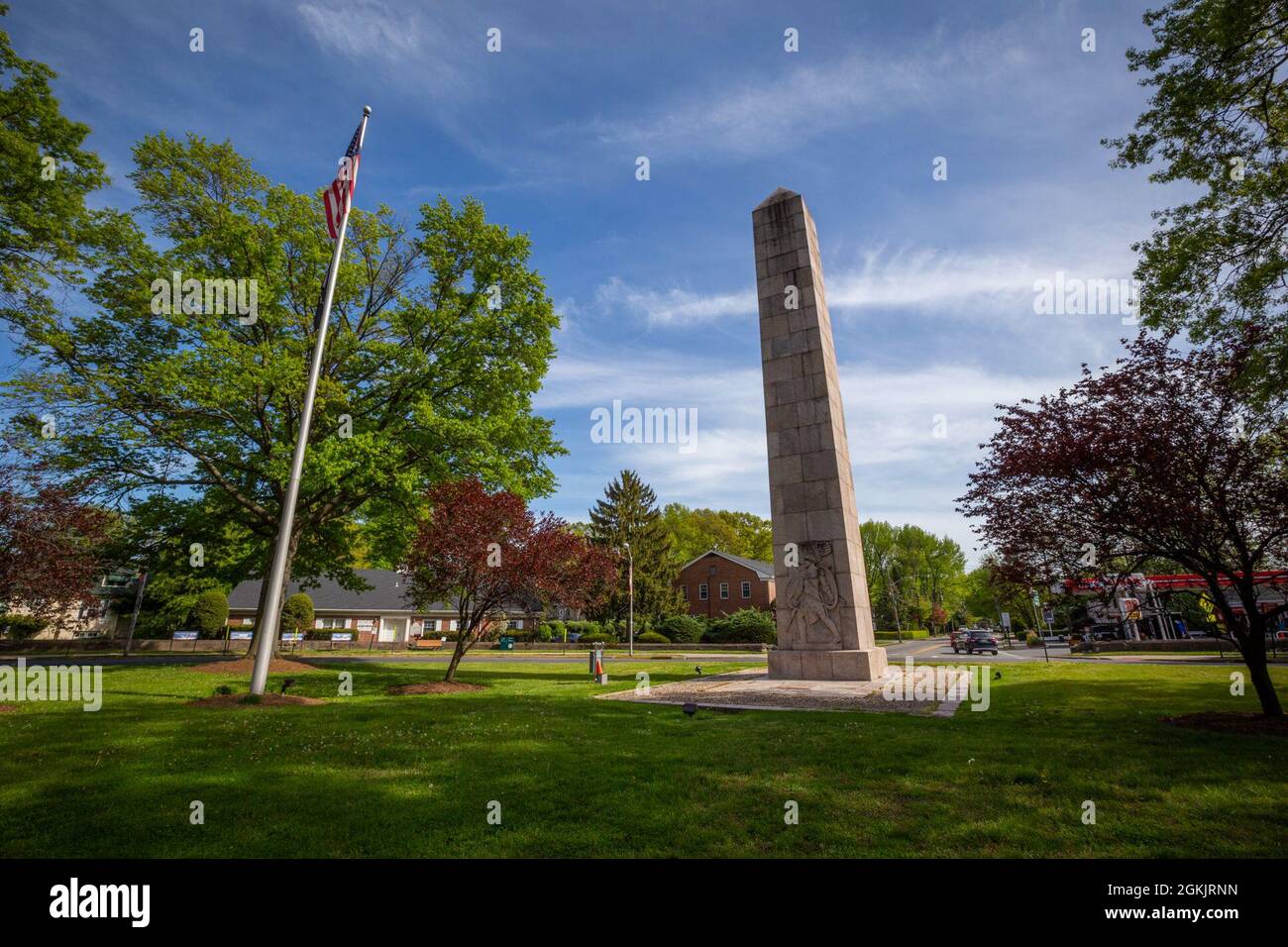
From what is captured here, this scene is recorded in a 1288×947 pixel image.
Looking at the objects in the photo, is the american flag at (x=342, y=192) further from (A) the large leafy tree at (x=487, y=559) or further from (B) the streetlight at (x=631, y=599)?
(B) the streetlight at (x=631, y=599)

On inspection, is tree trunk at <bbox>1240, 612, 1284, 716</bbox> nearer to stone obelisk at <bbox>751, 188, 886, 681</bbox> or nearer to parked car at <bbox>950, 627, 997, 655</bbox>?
stone obelisk at <bbox>751, 188, 886, 681</bbox>

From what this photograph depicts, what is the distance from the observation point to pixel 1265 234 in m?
10.8

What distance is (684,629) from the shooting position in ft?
156

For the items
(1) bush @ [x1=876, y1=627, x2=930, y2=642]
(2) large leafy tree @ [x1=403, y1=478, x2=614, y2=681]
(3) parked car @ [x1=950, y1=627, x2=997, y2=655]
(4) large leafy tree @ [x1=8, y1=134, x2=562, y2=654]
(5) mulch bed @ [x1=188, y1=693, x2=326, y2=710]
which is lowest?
(1) bush @ [x1=876, y1=627, x2=930, y2=642]

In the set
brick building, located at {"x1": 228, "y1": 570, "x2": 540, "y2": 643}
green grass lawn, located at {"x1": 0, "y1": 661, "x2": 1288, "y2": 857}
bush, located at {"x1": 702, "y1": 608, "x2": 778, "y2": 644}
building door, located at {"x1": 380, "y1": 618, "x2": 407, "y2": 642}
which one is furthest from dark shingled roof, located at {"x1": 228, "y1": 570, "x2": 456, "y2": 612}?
green grass lawn, located at {"x1": 0, "y1": 661, "x2": 1288, "y2": 857}

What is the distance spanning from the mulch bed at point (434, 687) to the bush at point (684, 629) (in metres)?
32.3

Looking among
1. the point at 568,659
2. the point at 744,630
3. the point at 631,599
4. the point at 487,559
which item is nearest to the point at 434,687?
the point at 487,559

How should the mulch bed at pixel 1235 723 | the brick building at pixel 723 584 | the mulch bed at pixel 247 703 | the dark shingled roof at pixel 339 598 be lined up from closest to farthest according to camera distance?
the mulch bed at pixel 1235 723, the mulch bed at pixel 247 703, the dark shingled roof at pixel 339 598, the brick building at pixel 723 584

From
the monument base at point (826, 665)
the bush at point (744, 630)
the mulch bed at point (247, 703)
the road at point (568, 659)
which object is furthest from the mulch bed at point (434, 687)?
the bush at point (744, 630)

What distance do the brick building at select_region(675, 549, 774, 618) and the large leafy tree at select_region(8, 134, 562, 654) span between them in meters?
45.1

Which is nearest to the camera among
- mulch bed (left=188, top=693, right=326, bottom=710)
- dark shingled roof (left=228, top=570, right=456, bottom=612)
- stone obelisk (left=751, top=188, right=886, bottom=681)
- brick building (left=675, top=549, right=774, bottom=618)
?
mulch bed (left=188, top=693, right=326, bottom=710)

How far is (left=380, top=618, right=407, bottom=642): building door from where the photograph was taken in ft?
192

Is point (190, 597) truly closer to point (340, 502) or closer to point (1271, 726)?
point (340, 502)

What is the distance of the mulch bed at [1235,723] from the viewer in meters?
8.62
